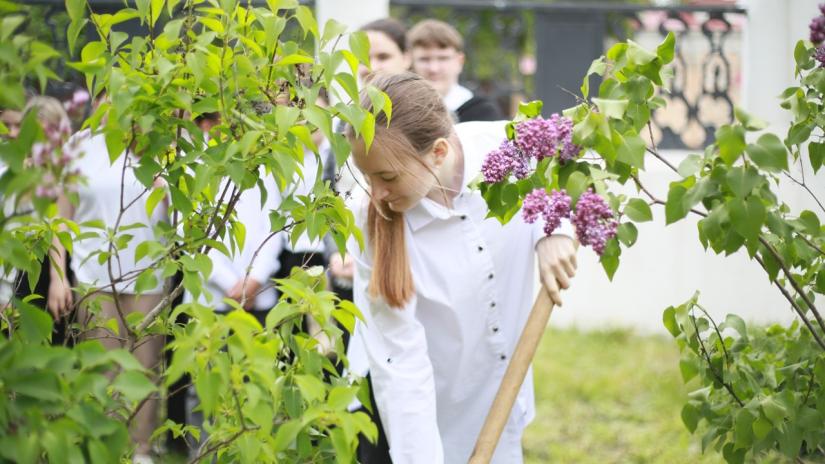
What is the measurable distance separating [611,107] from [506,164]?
31cm

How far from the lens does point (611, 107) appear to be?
1.87 meters

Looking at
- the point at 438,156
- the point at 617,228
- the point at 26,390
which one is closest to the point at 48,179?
the point at 26,390

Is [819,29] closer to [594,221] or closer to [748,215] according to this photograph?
[748,215]

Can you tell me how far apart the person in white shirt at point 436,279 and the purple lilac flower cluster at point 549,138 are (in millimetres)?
413

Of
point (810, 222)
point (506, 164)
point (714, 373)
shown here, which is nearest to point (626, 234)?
point (506, 164)

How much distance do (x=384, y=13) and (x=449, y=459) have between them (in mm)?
3699

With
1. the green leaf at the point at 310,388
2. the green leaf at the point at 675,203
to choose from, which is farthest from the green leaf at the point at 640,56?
the green leaf at the point at 310,388

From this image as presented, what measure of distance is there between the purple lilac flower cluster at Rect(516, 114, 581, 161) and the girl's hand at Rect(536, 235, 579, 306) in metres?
0.42

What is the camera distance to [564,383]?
224 inches

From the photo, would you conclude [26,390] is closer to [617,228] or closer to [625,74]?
[617,228]

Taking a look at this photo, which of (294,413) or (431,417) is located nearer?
(294,413)

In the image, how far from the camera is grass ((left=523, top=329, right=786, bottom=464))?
4672 mm

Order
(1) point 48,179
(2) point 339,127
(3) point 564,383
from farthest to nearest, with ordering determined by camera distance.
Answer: (3) point 564,383 < (2) point 339,127 < (1) point 48,179

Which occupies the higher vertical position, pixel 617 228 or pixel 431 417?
pixel 617 228
